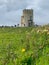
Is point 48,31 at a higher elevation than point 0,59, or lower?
higher

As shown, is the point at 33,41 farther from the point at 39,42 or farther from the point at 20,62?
the point at 20,62

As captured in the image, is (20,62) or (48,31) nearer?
(20,62)

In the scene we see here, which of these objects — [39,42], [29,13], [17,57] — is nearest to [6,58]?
[17,57]

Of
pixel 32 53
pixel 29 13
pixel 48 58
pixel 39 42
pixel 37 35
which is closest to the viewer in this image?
pixel 48 58

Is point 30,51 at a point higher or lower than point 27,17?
higher

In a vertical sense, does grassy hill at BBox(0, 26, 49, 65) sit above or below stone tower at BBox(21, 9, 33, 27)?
above

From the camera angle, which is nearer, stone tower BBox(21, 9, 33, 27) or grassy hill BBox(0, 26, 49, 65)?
grassy hill BBox(0, 26, 49, 65)

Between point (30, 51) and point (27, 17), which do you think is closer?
point (30, 51)

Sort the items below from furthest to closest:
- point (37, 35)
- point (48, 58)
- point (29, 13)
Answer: point (29, 13) < point (37, 35) < point (48, 58)

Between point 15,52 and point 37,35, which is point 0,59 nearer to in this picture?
point 15,52

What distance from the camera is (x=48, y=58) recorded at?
34.0ft

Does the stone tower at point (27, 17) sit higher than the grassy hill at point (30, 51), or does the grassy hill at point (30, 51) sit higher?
the grassy hill at point (30, 51)

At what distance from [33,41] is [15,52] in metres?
0.66

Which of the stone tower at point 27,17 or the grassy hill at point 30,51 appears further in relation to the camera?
the stone tower at point 27,17
